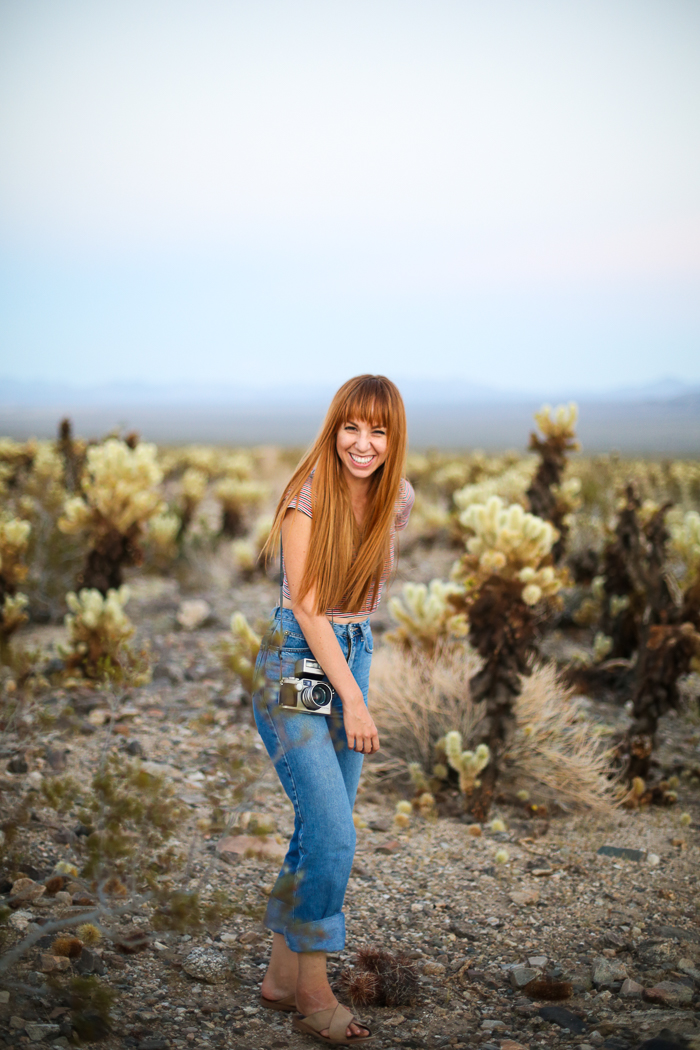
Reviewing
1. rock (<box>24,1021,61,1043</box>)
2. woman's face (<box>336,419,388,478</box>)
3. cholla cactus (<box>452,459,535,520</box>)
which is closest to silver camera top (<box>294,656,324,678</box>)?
woman's face (<box>336,419,388,478</box>)

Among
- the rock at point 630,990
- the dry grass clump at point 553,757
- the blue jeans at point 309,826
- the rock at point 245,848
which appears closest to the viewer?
the blue jeans at point 309,826

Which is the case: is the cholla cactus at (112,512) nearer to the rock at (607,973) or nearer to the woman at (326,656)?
the woman at (326,656)

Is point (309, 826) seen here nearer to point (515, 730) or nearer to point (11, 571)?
point (515, 730)

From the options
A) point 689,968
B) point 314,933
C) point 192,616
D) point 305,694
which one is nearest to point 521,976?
point 689,968

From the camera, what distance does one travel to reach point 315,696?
2.17 meters

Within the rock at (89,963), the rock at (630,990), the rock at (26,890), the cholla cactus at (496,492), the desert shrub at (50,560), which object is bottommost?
the rock at (630,990)

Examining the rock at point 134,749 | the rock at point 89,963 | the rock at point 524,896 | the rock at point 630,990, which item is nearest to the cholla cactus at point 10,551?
the rock at point 134,749

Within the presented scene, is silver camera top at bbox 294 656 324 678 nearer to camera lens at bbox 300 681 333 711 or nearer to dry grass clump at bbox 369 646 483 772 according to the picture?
camera lens at bbox 300 681 333 711

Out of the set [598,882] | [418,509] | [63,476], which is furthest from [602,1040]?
[418,509]

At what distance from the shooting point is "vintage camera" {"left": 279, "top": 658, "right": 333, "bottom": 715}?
7.08 ft

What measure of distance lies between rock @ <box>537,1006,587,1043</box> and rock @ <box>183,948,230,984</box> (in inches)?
37.8

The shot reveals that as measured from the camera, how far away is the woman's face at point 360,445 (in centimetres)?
233

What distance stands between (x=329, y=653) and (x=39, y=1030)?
4.04 feet

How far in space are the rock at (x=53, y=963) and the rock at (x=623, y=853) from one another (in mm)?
2205
